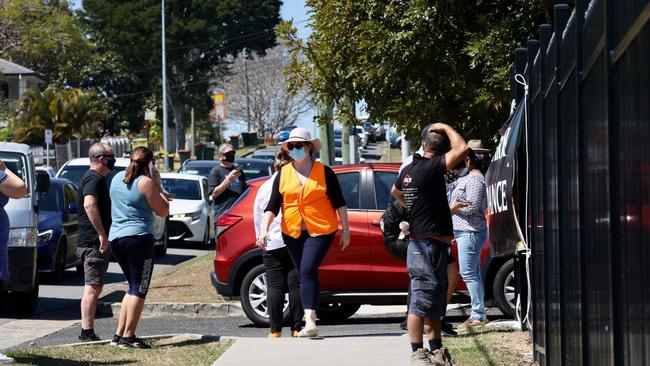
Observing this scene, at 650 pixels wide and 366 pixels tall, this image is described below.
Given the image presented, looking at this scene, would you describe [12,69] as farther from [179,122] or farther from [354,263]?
[354,263]

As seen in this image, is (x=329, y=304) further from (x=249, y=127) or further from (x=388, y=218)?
(x=249, y=127)

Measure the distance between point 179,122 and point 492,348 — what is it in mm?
65029

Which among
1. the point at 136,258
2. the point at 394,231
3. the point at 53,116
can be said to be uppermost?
the point at 53,116

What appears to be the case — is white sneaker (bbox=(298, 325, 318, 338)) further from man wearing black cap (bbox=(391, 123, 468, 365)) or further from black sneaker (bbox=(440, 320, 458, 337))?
→ man wearing black cap (bbox=(391, 123, 468, 365))

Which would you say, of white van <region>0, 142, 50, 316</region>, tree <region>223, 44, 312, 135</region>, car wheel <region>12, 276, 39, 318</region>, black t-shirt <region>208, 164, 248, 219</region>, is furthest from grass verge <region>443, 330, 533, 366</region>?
tree <region>223, 44, 312, 135</region>

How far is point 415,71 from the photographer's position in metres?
14.3

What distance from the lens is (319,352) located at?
900 centimetres

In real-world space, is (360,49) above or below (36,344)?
above

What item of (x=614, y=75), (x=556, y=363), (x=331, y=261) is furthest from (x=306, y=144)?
(x=614, y=75)

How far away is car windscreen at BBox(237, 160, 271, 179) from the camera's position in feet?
94.9

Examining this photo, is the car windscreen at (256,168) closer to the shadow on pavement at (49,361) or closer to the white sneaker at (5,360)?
the shadow on pavement at (49,361)

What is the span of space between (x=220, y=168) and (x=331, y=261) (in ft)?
16.7

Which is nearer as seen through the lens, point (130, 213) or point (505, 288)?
point (130, 213)

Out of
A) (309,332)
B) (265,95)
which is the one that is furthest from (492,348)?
(265,95)
